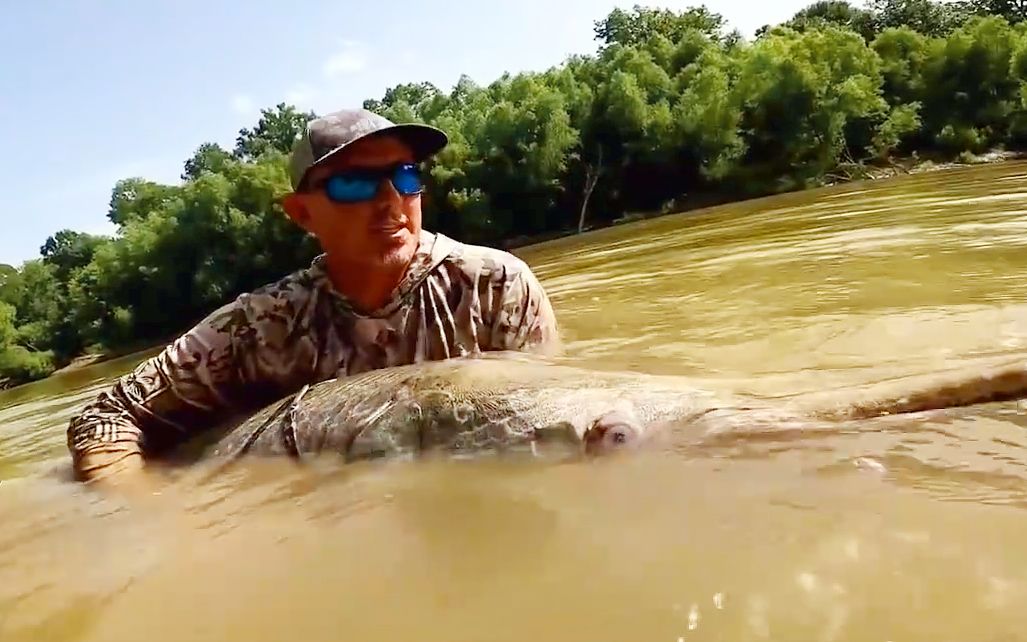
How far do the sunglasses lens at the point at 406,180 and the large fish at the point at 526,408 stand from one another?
0.64m

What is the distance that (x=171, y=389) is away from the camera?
11.6 ft

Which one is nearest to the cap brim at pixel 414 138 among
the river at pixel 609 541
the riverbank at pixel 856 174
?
the river at pixel 609 541

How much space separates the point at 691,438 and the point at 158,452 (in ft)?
6.82

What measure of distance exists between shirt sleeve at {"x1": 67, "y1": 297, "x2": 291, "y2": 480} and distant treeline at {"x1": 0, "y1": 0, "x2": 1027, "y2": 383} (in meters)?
25.7

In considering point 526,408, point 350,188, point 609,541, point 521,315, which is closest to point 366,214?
point 350,188

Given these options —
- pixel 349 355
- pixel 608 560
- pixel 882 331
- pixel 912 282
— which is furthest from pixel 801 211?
pixel 608 560

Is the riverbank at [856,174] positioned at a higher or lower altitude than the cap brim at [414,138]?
lower

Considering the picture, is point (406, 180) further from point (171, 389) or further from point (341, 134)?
point (171, 389)

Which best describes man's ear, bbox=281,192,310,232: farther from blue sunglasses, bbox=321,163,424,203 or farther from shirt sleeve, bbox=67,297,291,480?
shirt sleeve, bbox=67,297,291,480

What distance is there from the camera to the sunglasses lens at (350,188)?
338cm

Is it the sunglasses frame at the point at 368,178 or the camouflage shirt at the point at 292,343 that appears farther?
the camouflage shirt at the point at 292,343

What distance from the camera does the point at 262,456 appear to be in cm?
330

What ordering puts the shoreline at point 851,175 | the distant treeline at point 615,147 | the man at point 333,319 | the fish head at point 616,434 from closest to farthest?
the fish head at point 616,434, the man at point 333,319, the shoreline at point 851,175, the distant treeline at point 615,147

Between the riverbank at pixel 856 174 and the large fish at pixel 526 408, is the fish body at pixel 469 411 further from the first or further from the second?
the riverbank at pixel 856 174
